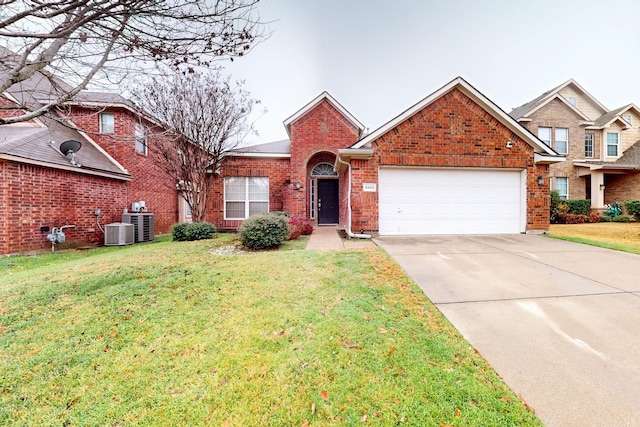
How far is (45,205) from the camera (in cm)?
788

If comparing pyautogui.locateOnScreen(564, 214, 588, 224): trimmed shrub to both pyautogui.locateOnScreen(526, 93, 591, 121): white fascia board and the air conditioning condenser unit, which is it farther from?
the air conditioning condenser unit

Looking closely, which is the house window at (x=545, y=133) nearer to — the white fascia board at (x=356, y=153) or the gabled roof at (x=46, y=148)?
the white fascia board at (x=356, y=153)

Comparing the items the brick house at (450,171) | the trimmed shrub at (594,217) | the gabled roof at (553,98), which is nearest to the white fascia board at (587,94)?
the gabled roof at (553,98)

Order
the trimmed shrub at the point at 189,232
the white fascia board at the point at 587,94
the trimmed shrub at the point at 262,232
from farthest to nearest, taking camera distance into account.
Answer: the white fascia board at the point at 587,94, the trimmed shrub at the point at 189,232, the trimmed shrub at the point at 262,232

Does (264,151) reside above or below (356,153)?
above

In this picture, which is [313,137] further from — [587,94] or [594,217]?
[587,94]

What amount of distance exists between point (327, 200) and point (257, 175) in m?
3.82

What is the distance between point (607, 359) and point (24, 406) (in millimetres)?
4722

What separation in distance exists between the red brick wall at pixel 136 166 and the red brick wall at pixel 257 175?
195 centimetres

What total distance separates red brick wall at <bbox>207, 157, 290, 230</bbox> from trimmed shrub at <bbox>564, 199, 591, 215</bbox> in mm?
15475

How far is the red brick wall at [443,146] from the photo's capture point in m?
8.40

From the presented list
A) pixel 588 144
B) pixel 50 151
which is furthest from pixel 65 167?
pixel 588 144

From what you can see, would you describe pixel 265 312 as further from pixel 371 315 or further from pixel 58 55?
pixel 58 55

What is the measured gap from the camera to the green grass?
1781 mm
